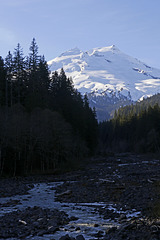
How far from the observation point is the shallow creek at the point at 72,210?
1387 cm

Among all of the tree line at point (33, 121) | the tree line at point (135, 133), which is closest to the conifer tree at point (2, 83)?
the tree line at point (33, 121)

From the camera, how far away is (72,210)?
19328 millimetres

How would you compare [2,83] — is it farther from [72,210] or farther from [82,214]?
[82,214]

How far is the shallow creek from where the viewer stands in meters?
13.9

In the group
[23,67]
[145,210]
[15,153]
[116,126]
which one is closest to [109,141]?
[116,126]

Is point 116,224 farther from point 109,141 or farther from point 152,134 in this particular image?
point 109,141

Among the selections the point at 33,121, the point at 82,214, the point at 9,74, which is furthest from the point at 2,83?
the point at 82,214

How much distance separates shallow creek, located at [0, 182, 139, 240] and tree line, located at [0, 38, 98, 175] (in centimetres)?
1409

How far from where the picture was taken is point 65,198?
2438 centimetres

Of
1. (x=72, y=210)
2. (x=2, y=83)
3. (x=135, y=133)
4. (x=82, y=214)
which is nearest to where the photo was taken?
(x=82, y=214)

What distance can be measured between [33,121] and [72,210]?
1124 inches

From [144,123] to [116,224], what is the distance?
92.6 metres

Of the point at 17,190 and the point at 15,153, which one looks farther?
A: the point at 15,153

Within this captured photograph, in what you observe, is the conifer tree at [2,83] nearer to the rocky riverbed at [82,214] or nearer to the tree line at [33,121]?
the tree line at [33,121]
